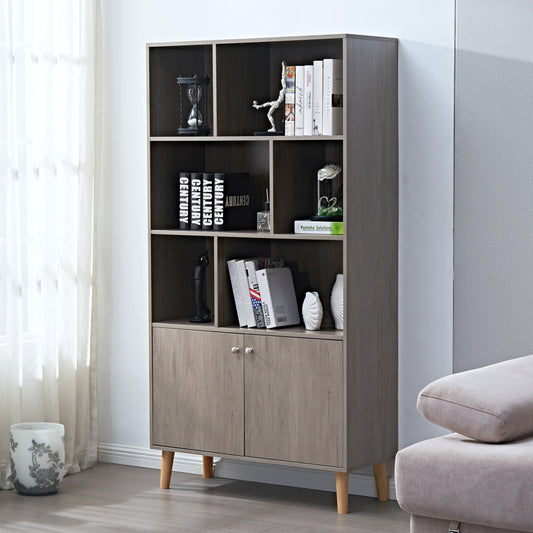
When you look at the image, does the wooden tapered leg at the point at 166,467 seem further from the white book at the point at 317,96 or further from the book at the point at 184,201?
the white book at the point at 317,96

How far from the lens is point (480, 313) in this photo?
155 inches

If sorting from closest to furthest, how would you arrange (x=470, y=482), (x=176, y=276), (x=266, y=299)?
(x=470, y=482) < (x=266, y=299) < (x=176, y=276)

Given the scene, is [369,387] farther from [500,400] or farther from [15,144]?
[15,144]

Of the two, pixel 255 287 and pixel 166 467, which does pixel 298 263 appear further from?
pixel 166 467

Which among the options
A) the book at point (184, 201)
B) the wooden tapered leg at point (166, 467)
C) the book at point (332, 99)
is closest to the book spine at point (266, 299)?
the book at point (184, 201)

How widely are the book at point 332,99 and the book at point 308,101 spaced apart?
0.18 ft

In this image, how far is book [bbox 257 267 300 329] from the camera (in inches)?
159

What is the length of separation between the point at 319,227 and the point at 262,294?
36 cm

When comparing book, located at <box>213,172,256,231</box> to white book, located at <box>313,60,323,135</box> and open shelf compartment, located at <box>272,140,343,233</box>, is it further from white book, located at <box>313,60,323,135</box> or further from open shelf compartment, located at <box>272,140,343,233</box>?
white book, located at <box>313,60,323,135</box>

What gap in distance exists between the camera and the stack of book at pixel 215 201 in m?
4.12

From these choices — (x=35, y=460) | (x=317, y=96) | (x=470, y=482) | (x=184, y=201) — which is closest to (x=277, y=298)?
(x=184, y=201)

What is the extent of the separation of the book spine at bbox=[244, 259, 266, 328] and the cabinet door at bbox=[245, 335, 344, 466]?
3.1 inches

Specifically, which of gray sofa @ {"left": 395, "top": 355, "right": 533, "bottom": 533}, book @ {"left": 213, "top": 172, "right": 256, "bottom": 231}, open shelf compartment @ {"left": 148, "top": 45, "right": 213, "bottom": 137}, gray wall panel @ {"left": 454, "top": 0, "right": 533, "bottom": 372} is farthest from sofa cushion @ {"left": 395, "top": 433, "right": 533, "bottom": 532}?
open shelf compartment @ {"left": 148, "top": 45, "right": 213, "bottom": 137}

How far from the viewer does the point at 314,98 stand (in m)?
3.89
